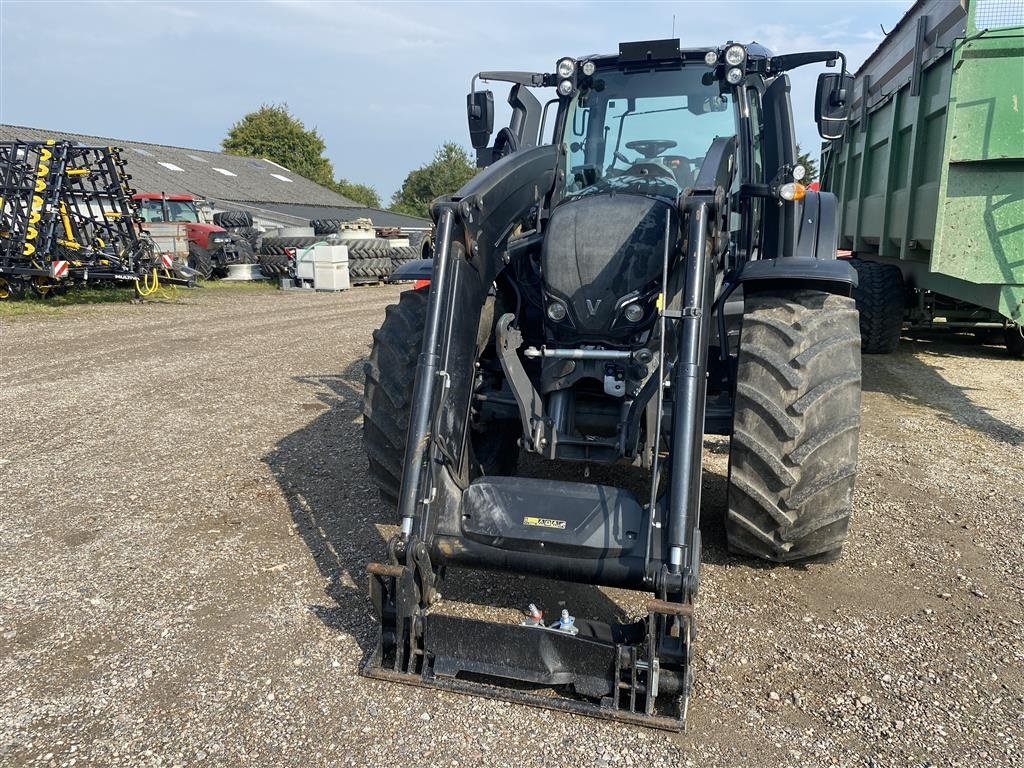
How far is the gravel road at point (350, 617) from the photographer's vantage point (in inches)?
98.3

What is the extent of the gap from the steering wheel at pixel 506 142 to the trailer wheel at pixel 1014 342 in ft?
22.2

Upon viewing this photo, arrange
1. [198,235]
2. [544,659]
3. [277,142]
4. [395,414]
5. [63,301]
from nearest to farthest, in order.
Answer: [544,659]
[395,414]
[63,301]
[198,235]
[277,142]

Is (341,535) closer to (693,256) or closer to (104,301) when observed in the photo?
(693,256)

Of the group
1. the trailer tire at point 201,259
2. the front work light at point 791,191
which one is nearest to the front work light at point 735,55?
the front work light at point 791,191

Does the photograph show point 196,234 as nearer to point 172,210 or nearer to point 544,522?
point 172,210

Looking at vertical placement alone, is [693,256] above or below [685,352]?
above

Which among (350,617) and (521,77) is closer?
(350,617)

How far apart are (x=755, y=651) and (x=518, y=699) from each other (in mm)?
978

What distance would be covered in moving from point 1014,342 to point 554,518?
26.7ft

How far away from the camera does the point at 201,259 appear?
20.2 meters

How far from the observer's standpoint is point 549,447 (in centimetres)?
339

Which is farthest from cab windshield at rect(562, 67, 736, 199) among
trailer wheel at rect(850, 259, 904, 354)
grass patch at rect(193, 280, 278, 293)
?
grass patch at rect(193, 280, 278, 293)

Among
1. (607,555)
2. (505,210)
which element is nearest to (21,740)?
(607,555)

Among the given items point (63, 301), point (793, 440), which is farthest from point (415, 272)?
point (63, 301)
